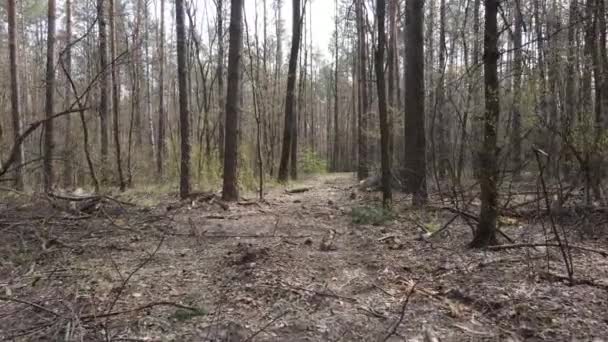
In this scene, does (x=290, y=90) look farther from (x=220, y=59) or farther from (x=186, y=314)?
(x=186, y=314)

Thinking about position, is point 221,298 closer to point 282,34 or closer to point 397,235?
point 397,235

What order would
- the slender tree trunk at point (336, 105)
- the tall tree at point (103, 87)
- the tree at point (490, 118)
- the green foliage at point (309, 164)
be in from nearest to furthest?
the tree at point (490, 118)
the tall tree at point (103, 87)
the green foliage at point (309, 164)
the slender tree trunk at point (336, 105)

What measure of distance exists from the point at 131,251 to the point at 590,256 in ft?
15.0

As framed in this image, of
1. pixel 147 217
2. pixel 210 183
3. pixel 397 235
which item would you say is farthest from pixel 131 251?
pixel 210 183

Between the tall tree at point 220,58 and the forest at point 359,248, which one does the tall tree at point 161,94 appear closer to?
the tall tree at point 220,58

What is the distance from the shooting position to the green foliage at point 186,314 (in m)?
2.67

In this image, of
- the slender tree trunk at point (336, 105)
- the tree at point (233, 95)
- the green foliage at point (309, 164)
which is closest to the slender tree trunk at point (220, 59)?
the tree at point (233, 95)

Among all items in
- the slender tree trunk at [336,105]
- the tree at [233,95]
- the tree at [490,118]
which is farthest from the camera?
the slender tree trunk at [336,105]

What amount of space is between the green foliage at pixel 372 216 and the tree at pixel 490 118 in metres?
1.90

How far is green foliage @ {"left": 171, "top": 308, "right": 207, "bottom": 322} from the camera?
2674 millimetres

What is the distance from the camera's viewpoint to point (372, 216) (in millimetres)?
5727

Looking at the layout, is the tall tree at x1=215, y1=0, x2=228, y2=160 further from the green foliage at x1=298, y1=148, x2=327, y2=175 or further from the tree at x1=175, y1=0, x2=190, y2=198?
the green foliage at x1=298, y1=148, x2=327, y2=175

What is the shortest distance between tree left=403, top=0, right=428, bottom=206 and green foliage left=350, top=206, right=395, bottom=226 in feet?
4.39

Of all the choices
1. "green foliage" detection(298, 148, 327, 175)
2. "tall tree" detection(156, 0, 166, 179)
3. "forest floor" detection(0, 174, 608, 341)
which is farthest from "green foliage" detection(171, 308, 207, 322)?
"green foliage" detection(298, 148, 327, 175)
